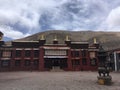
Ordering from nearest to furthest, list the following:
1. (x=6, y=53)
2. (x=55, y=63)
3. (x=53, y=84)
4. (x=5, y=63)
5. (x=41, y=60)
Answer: (x=53, y=84), (x=5, y=63), (x=6, y=53), (x=41, y=60), (x=55, y=63)

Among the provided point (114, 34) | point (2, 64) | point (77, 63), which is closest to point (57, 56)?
point (77, 63)

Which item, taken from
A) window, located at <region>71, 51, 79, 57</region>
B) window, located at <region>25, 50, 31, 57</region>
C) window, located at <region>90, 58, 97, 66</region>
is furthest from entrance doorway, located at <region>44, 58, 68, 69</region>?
window, located at <region>90, 58, 97, 66</region>

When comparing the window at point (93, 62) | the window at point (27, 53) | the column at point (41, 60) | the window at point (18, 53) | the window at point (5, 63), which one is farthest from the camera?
the window at point (93, 62)

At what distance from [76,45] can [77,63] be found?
18.2 ft

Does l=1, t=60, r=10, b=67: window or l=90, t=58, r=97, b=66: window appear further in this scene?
l=90, t=58, r=97, b=66: window

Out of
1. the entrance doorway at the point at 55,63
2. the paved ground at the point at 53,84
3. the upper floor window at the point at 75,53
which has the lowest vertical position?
the paved ground at the point at 53,84

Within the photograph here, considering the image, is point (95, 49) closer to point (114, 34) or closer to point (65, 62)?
point (65, 62)

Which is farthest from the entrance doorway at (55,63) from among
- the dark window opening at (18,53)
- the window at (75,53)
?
the dark window opening at (18,53)

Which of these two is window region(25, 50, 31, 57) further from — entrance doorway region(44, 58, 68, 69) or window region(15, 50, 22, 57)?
entrance doorway region(44, 58, 68, 69)

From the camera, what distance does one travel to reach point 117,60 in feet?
142

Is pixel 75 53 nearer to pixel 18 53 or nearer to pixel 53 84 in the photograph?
pixel 18 53

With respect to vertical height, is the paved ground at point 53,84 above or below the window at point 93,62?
below

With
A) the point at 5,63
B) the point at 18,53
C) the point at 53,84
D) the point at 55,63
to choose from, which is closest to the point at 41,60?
the point at 55,63

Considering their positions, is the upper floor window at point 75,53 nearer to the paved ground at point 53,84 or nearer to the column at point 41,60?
the column at point 41,60
